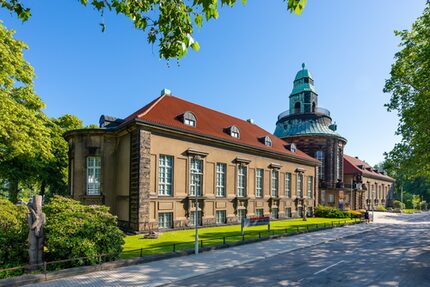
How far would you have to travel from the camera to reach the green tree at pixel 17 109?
22.0m

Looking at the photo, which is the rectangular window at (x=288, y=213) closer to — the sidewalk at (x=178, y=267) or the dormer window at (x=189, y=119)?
the dormer window at (x=189, y=119)

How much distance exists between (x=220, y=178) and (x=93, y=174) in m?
11.7

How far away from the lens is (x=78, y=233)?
13.5 meters

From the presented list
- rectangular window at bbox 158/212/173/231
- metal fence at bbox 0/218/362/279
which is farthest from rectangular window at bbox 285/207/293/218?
rectangular window at bbox 158/212/173/231

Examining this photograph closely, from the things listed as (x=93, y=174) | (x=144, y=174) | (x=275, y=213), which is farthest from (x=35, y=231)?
(x=275, y=213)

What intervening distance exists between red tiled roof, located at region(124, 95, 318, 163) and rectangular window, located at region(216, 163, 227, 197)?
2.76 metres

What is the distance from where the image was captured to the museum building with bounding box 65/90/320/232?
23.9 metres

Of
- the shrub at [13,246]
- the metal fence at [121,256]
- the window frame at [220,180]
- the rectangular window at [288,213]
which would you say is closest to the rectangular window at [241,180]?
the window frame at [220,180]

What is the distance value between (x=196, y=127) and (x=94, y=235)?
15997 millimetres

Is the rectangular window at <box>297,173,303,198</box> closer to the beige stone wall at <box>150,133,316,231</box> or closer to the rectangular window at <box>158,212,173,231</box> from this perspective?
the beige stone wall at <box>150,133,316,231</box>

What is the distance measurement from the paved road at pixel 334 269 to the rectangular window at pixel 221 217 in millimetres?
11802

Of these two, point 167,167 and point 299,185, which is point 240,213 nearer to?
point 167,167

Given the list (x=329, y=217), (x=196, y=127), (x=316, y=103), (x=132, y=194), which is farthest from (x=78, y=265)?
(x=316, y=103)

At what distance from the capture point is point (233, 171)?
31.4 meters
